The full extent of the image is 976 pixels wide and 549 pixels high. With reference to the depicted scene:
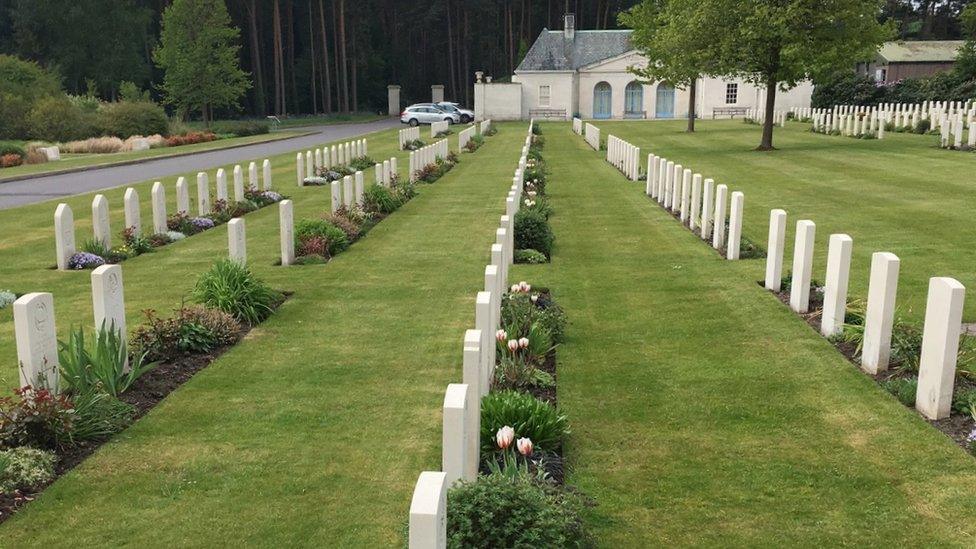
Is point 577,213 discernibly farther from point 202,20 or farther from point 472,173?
point 202,20

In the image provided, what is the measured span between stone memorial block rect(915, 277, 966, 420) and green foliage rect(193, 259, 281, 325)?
587 cm

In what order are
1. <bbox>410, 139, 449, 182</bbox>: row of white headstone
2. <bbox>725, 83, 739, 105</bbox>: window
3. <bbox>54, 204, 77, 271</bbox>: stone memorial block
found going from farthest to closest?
1. <bbox>725, 83, 739, 105</bbox>: window
2. <bbox>410, 139, 449, 182</bbox>: row of white headstone
3. <bbox>54, 204, 77, 271</bbox>: stone memorial block

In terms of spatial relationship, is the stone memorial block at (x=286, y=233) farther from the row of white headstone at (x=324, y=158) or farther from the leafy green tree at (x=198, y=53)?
the leafy green tree at (x=198, y=53)

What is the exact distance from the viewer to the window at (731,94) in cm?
5961

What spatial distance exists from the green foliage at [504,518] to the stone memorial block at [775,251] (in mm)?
5897

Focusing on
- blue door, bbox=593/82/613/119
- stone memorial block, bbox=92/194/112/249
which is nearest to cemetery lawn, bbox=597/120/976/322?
stone memorial block, bbox=92/194/112/249

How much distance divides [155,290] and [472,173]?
15.5m

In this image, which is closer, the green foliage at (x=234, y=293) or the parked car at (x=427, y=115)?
the green foliage at (x=234, y=293)

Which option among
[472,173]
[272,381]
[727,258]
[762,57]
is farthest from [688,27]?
[272,381]

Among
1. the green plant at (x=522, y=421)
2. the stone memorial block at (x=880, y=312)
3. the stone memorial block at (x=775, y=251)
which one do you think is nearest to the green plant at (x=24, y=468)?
the green plant at (x=522, y=421)

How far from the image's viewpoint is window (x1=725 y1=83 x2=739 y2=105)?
196 feet

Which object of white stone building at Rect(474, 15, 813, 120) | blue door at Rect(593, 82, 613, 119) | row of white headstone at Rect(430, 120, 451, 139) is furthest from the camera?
blue door at Rect(593, 82, 613, 119)

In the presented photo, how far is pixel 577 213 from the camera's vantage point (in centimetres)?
1675

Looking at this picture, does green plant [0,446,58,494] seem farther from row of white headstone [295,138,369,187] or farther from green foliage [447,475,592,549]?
row of white headstone [295,138,369,187]
